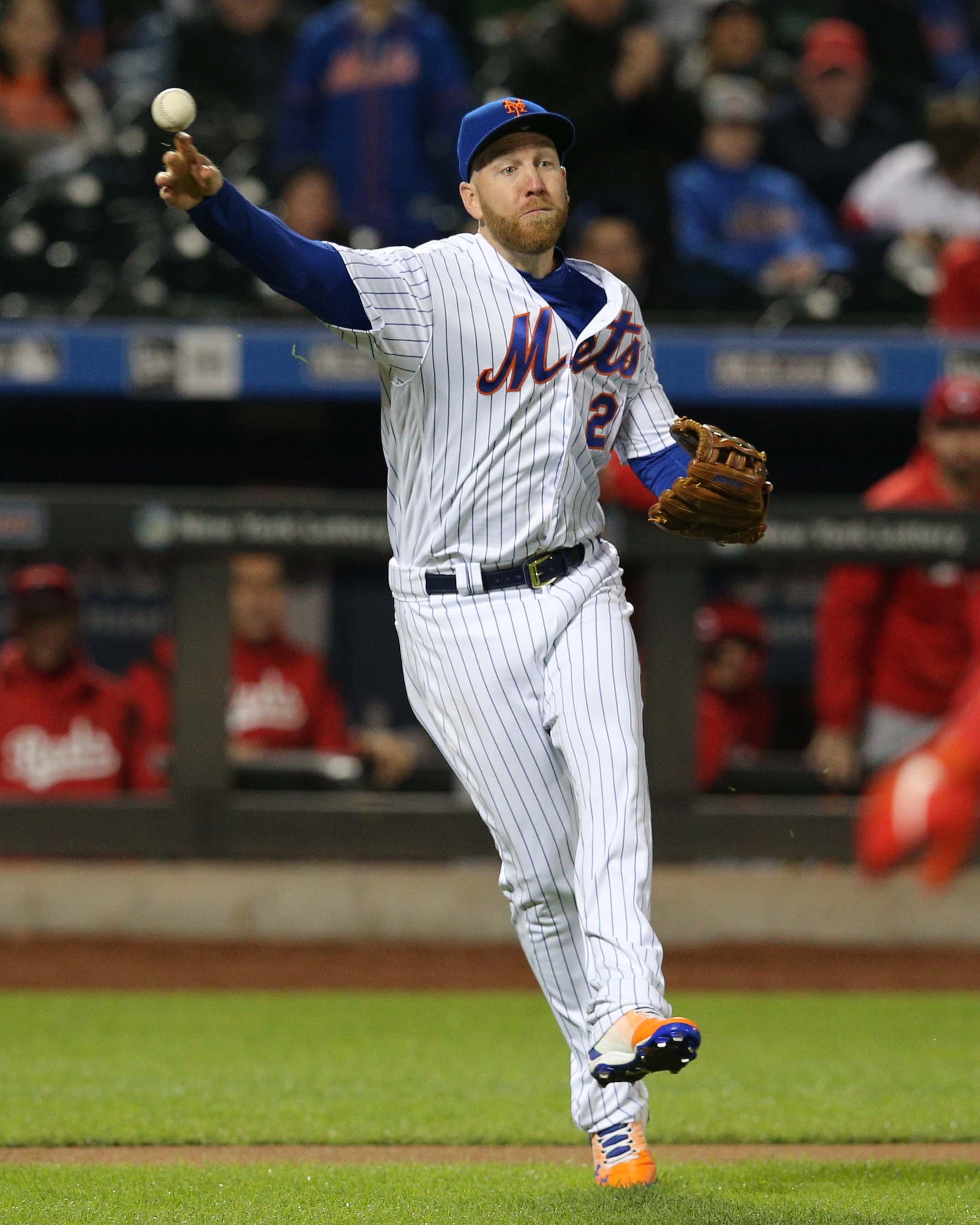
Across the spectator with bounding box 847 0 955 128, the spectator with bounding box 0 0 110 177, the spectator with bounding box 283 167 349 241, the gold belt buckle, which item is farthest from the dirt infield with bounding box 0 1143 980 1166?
the spectator with bounding box 847 0 955 128

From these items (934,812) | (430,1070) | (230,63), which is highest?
(230,63)

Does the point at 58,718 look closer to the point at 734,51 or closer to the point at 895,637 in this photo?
the point at 895,637

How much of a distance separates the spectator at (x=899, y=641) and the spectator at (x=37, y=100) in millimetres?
4158

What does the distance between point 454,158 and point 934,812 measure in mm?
6718

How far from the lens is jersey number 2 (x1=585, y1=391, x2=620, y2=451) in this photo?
3230 millimetres

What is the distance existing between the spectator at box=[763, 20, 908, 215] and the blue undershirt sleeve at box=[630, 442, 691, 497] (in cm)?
598

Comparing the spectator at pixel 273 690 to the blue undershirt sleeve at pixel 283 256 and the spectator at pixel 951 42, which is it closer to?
the blue undershirt sleeve at pixel 283 256

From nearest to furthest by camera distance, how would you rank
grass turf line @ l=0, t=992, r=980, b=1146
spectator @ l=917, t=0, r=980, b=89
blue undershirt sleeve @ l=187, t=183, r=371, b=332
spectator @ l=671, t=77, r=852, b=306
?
blue undershirt sleeve @ l=187, t=183, r=371, b=332, grass turf line @ l=0, t=992, r=980, b=1146, spectator @ l=671, t=77, r=852, b=306, spectator @ l=917, t=0, r=980, b=89

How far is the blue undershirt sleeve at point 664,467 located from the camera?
3.30 metres

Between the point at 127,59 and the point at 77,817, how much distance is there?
4735 millimetres

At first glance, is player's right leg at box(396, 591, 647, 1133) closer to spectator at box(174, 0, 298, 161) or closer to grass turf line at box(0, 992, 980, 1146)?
grass turf line at box(0, 992, 980, 1146)

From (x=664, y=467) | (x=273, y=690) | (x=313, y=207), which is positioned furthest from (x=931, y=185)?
(x=664, y=467)

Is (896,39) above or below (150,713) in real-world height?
above

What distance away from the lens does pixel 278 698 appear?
6.81m
